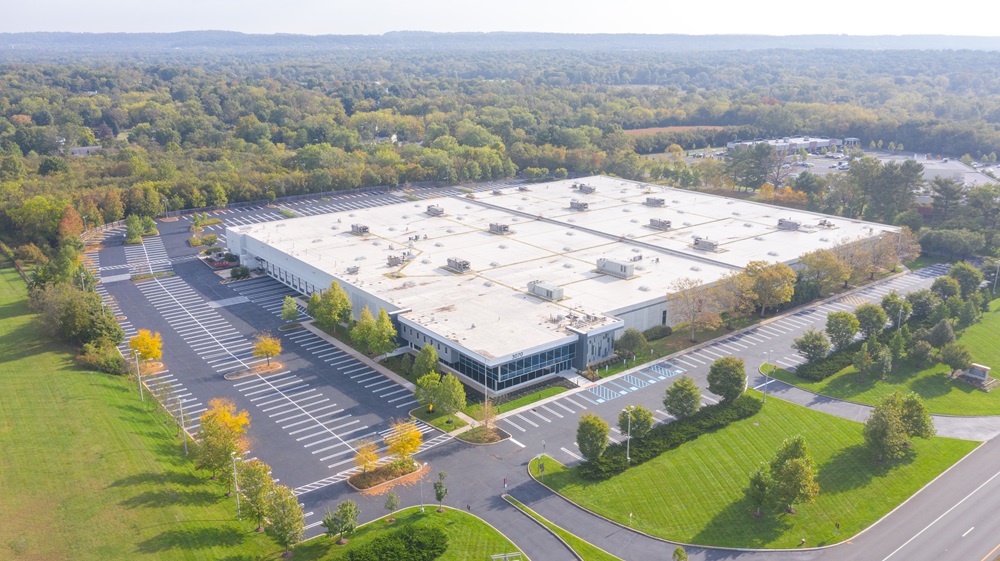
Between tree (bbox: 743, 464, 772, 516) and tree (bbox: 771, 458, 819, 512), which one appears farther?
tree (bbox: 743, 464, 772, 516)

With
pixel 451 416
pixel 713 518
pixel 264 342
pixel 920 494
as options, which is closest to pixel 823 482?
pixel 920 494

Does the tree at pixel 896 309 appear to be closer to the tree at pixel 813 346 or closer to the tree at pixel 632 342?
the tree at pixel 813 346

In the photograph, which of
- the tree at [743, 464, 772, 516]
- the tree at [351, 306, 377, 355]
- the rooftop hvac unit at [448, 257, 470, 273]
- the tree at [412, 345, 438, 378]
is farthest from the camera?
the rooftop hvac unit at [448, 257, 470, 273]

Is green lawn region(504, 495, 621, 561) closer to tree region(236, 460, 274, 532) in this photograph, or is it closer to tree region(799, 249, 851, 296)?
tree region(236, 460, 274, 532)

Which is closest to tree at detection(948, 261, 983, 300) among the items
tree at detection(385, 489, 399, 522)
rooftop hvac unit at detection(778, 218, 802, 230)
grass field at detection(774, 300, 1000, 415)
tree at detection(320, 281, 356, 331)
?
grass field at detection(774, 300, 1000, 415)

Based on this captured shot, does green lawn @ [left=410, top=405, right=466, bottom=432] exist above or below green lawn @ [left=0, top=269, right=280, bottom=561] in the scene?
below

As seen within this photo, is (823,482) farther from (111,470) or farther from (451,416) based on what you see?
(111,470)

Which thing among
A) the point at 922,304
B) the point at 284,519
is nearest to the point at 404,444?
the point at 284,519
